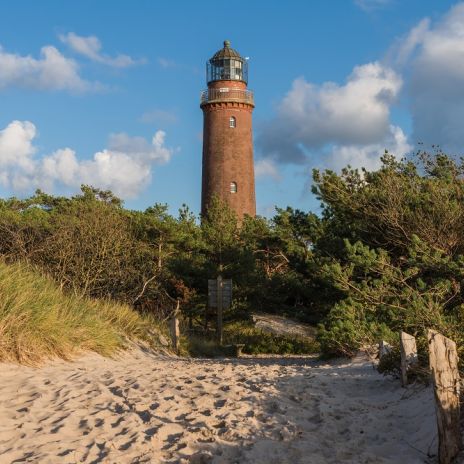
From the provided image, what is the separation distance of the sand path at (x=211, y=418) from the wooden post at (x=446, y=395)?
0.34m

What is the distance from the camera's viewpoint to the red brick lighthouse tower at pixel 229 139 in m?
36.2

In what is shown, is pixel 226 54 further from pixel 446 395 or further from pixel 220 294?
pixel 446 395

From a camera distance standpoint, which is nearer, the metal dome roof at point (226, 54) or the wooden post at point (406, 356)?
the wooden post at point (406, 356)

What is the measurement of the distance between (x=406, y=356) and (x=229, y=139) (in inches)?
1178

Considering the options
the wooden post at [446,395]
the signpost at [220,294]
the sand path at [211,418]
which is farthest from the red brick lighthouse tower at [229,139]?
the wooden post at [446,395]

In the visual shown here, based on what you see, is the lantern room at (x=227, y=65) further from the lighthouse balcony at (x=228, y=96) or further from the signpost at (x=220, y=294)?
the signpost at (x=220, y=294)

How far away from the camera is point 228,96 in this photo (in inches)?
1457

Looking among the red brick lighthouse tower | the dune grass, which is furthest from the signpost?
the red brick lighthouse tower

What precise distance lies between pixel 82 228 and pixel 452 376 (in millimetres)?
16856

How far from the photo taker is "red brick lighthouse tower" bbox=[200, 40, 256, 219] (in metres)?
36.2

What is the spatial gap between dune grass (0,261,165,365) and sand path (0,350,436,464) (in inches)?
24.9

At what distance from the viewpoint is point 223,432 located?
226 inches

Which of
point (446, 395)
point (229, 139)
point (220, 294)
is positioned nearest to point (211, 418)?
point (446, 395)

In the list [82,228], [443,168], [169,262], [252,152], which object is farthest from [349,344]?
[252,152]
